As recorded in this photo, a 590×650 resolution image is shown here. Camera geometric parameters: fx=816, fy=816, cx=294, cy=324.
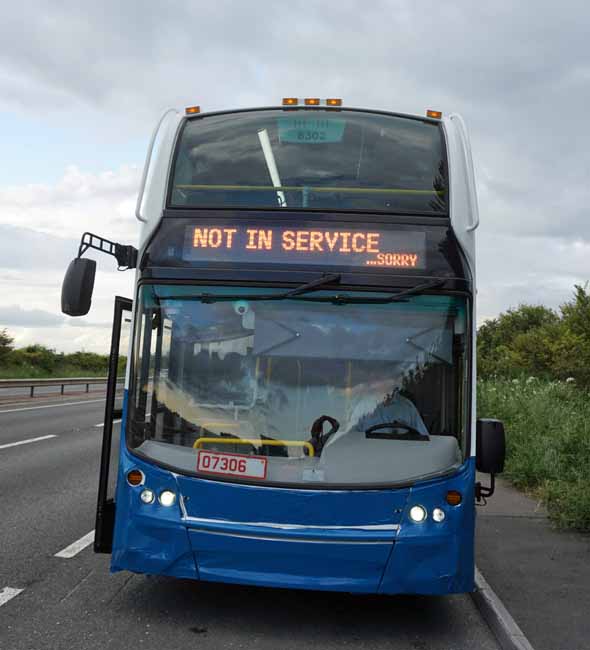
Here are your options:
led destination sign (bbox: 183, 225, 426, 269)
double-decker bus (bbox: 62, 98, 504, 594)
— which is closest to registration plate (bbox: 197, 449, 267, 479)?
double-decker bus (bbox: 62, 98, 504, 594)

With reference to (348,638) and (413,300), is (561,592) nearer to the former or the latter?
(348,638)

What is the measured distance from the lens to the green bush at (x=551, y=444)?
8.77 m

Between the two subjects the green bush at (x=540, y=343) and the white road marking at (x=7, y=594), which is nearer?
the white road marking at (x=7, y=594)

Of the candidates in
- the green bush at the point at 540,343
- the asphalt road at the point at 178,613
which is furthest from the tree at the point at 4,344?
the asphalt road at the point at 178,613

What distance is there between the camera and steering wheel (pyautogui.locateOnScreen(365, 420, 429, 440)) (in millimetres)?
5266

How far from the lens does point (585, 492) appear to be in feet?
27.9

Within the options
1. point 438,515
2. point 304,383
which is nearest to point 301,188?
point 304,383

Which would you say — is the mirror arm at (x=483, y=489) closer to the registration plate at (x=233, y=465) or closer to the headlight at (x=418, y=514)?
the headlight at (x=418, y=514)

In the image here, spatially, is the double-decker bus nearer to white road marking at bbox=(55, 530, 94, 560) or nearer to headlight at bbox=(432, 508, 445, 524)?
headlight at bbox=(432, 508, 445, 524)

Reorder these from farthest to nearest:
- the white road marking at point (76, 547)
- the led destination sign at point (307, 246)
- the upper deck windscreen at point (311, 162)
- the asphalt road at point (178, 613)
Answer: the white road marking at point (76, 547) < the upper deck windscreen at point (311, 162) < the led destination sign at point (307, 246) < the asphalt road at point (178, 613)

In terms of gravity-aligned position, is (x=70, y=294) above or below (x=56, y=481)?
above

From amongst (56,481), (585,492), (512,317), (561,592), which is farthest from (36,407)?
(512,317)

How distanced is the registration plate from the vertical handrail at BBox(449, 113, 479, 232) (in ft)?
7.01

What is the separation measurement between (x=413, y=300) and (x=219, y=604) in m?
2.55
